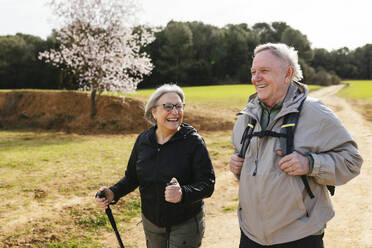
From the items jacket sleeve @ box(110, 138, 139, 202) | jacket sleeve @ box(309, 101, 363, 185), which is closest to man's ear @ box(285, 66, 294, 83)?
jacket sleeve @ box(309, 101, 363, 185)

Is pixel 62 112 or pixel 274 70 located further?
pixel 62 112

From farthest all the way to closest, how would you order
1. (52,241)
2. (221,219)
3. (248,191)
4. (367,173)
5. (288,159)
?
(367,173)
(221,219)
(52,241)
(248,191)
(288,159)

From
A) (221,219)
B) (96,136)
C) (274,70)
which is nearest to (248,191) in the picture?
(274,70)

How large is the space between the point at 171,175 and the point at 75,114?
19207 mm

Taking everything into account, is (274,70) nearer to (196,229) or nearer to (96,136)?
(196,229)

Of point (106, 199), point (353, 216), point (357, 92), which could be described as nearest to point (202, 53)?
point (357, 92)

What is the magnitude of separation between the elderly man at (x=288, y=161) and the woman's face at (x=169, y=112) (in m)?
0.84

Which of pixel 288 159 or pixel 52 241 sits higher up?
pixel 288 159

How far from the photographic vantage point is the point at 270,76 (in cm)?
248

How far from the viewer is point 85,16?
63.4 ft

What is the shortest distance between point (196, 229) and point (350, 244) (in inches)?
135

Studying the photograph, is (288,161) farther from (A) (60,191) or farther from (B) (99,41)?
(B) (99,41)

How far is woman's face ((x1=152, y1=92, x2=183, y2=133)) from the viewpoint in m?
3.12

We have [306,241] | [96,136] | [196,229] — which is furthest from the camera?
[96,136]
